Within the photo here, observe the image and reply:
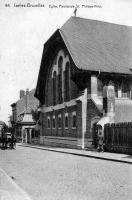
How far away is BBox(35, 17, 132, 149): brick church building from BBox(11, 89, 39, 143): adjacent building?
13.0m

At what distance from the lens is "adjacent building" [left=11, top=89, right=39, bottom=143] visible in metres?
53.6

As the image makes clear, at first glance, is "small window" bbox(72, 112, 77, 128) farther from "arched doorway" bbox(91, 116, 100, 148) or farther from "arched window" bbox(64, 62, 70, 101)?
"arched doorway" bbox(91, 116, 100, 148)

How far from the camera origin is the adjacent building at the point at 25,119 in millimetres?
53603

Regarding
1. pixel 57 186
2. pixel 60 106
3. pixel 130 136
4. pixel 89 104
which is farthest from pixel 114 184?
pixel 60 106

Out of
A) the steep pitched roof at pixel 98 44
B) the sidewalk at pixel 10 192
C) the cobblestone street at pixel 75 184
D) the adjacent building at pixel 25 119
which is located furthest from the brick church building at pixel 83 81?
the sidewalk at pixel 10 192

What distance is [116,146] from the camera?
23.3 metres

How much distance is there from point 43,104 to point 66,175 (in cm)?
2785

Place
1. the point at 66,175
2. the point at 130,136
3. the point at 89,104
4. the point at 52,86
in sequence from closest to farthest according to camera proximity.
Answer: the point at 66,175 < the point at 130,136 < the point at 89,104 < the point at 52,86

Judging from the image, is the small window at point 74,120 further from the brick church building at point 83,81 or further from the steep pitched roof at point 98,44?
the steep pitched roof at point 98,44

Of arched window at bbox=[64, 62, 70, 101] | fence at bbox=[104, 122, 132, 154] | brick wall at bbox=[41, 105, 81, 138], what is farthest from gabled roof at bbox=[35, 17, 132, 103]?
fence at bbox=[104, 122, 132, 154]

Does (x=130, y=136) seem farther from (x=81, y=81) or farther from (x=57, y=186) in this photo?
(x=57, y=186)

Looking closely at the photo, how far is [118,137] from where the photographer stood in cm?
2311

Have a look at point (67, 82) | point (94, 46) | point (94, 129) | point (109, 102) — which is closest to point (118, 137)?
point (109, 102)

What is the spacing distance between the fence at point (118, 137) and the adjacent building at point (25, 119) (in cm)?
2558
